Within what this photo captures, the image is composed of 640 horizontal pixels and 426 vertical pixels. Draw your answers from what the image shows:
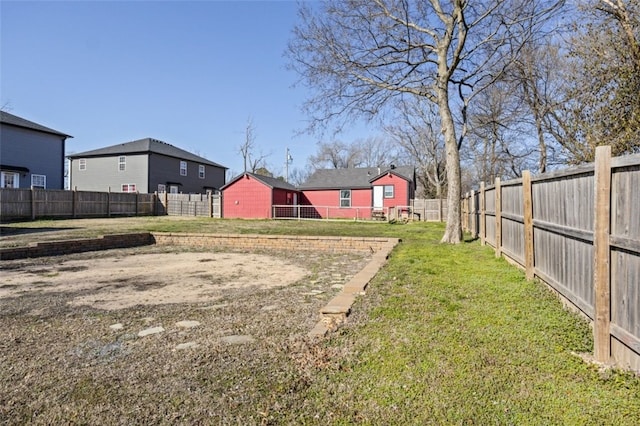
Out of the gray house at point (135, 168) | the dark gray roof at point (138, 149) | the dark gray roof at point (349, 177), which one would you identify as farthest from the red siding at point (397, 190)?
the dark gray roof at point (138, 149)

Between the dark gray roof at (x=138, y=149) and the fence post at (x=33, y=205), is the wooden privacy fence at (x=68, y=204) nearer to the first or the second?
the fence post at (x=33, y=205)

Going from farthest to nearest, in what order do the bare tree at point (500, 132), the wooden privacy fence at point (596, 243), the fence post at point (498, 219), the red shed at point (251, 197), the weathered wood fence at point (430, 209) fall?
the red shed at point (251, 197)
the weathered wood fence at point (430, 209)
the bare tree at point (500, 132)
the fence post at point (498, 219)
the wooden privacy fence at point (596, 243)

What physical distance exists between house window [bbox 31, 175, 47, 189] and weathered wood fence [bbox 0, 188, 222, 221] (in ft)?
15.6

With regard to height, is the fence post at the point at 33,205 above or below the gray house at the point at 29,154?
below

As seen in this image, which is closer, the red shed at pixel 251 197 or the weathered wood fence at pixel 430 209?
the weathered wood fence at pixel 430 209

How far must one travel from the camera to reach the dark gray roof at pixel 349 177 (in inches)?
1048

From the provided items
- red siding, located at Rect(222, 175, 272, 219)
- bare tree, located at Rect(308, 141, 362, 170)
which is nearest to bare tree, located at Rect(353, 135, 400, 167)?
bare tree, located at Rect(308, 141, 362, 170)

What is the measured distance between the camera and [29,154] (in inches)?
898

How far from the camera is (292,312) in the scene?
3.90 m

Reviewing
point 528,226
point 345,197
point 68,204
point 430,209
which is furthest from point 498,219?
point 68,204

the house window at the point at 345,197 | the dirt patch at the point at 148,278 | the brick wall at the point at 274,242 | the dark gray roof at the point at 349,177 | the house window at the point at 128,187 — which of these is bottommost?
the dirt patch at the point at 148,278

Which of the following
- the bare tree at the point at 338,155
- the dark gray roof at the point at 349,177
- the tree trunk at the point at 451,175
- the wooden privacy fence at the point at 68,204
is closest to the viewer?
the tree trunk at the point at 451,175

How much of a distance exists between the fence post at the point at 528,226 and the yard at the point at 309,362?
1.09 ft

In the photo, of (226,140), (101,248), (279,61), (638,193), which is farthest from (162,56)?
(226,140)
